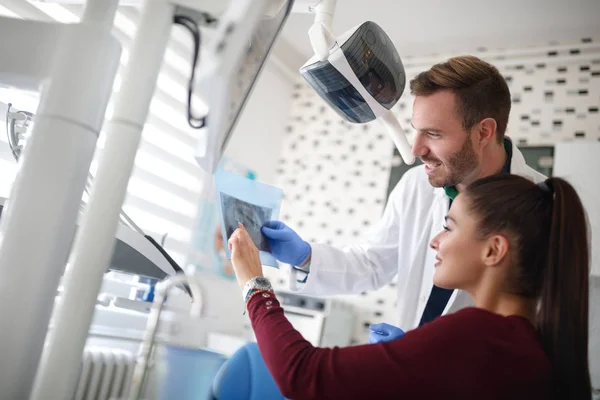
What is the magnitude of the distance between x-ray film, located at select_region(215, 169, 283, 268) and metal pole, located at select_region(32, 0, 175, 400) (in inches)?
19.5

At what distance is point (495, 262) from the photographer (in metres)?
0.95

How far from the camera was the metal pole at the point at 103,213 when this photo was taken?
2.00 feet

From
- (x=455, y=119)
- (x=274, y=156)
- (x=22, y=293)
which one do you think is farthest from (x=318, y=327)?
(x=22, y=293)

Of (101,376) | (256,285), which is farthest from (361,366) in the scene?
(101,376)

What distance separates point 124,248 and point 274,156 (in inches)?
147

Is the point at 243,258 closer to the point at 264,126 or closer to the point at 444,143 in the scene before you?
the point at 444,143

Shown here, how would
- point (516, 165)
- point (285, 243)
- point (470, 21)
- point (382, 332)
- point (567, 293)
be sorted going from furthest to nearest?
point (470, 21)
point (516, 165)
point (285, 243)
point (382, 332)
point (567, 293)

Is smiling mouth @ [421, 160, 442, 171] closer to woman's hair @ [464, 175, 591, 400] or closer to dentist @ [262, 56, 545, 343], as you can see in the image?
dentist @ [262, 56, 545, 343]

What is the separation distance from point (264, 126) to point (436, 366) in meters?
4.05

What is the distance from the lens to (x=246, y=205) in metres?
1.30

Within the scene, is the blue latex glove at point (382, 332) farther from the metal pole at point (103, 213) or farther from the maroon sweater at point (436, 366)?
the metal pole at point (103, 213)

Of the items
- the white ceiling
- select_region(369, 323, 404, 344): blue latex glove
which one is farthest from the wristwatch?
the white ceiling

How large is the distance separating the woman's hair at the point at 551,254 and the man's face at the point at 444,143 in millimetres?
534

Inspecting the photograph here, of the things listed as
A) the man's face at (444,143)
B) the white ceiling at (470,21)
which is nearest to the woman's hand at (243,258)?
the man's face at (444,143)
